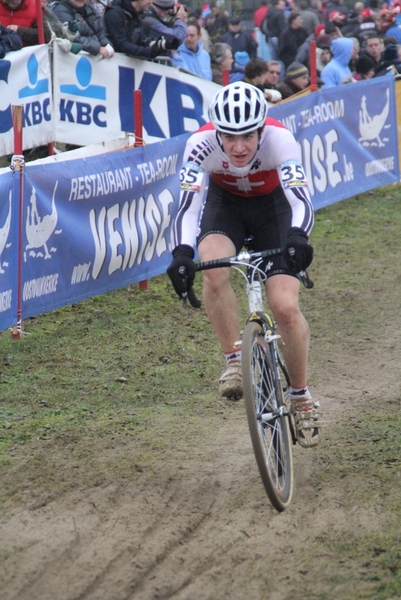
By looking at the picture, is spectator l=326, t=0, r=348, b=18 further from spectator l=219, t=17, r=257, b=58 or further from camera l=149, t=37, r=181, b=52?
camera l=149, t=37, r=181, b=52

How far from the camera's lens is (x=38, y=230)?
7809mm

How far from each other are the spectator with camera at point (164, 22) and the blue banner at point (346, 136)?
183cm

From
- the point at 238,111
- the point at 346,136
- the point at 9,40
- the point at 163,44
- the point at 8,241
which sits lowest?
the point at 346,136

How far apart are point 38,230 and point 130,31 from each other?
4.72 metres

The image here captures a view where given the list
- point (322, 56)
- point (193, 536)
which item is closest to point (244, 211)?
point (193, 536)

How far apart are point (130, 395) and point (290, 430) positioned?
207 cm

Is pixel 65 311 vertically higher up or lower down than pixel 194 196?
lower down

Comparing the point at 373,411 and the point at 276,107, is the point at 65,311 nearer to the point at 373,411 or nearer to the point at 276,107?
the point at 373,411

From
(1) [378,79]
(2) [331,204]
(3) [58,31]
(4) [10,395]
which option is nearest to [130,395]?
(4) [10,395]

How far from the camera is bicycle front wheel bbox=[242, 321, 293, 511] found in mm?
4289

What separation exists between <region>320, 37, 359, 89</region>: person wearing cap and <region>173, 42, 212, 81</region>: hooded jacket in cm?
246

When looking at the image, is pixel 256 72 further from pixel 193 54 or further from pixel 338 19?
pixel 338 19

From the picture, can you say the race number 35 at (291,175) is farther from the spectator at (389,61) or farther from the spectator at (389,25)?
the spectator at (389,25)

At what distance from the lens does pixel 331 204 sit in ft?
44.3
